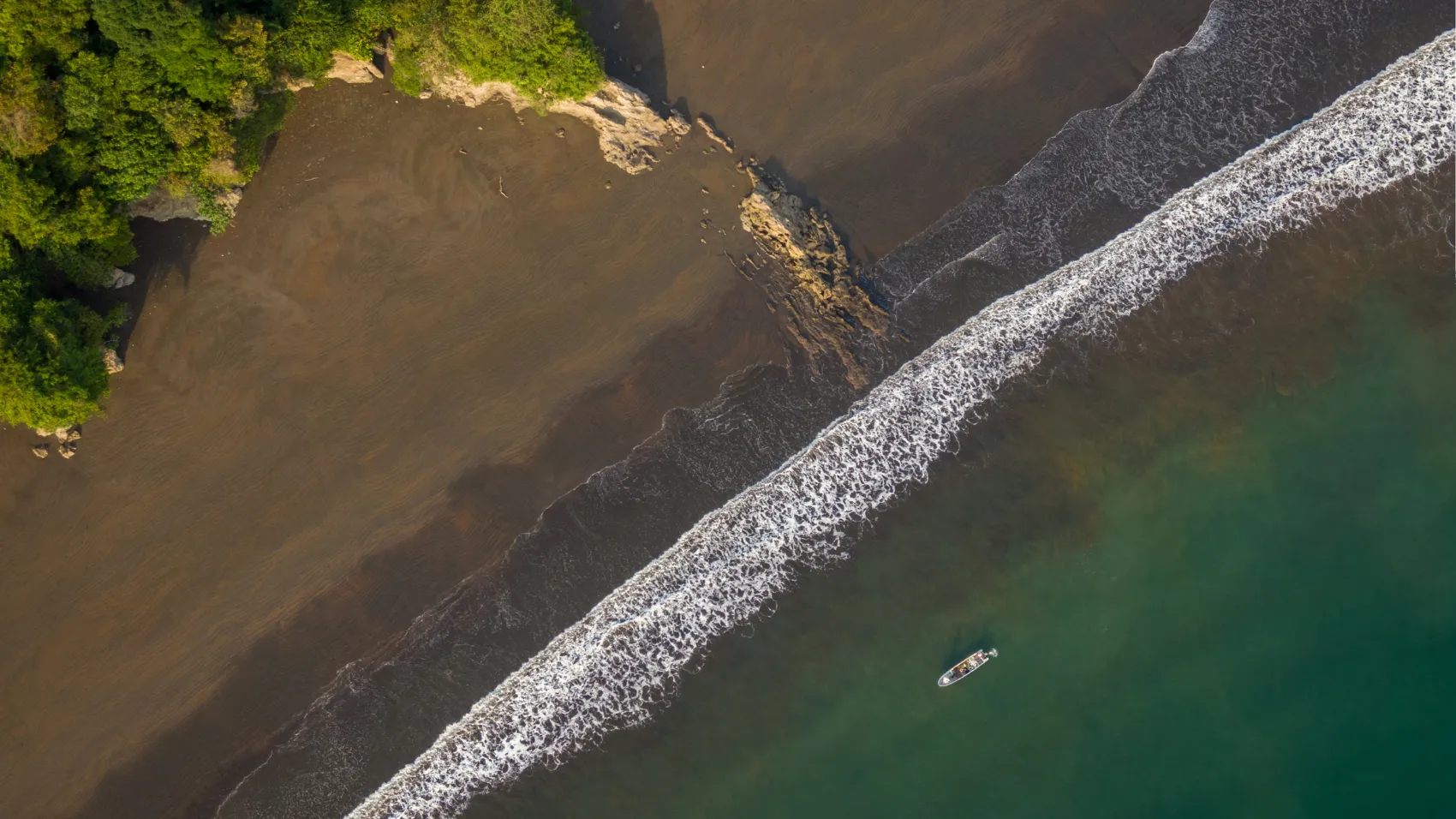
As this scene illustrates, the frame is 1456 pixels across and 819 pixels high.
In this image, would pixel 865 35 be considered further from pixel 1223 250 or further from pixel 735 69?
pixel 1223 250

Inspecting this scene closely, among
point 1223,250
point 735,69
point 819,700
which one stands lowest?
point 819,700

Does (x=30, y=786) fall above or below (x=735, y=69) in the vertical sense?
below

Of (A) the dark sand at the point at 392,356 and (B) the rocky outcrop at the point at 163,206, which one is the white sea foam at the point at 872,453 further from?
(B) the rocky outcrop at the point at 163,206

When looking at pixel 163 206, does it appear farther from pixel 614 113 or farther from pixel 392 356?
pixel 614 113

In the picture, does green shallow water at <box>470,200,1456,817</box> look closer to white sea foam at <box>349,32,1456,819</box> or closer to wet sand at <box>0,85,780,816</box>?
white sea foam at <box>349,32,1456,819</box>

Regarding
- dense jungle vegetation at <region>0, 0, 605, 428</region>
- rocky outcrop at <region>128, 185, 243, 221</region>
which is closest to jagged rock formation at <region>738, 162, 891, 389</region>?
dense jungle vegetation at <region>0, 0, 605, 428</region>

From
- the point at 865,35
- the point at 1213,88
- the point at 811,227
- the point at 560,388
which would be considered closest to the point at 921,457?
the point at 811,227
